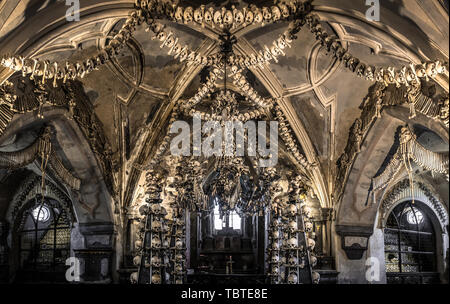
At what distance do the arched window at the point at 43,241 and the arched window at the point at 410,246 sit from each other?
19.6ft

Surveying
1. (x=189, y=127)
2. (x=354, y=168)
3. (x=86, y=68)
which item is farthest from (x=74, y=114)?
(x=354, y=168)

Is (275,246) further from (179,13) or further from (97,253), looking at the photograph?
(179,13)

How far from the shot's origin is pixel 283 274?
6.90m

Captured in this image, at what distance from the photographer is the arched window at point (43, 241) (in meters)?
11.0

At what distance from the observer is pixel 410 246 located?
10.7m

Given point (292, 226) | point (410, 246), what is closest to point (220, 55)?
point (292, 226)

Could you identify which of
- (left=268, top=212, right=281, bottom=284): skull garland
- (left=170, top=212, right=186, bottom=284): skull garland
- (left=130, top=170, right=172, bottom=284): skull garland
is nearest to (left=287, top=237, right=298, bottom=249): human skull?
(left=268, top=212, right=281, bottom=284): skull garland

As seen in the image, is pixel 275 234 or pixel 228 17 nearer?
pixel 228 17

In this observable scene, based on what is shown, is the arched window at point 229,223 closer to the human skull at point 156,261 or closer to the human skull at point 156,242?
the human skull at point 156,242

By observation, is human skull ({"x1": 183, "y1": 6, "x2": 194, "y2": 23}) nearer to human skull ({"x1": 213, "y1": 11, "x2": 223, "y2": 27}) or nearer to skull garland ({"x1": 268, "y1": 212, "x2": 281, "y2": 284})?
human skull ({"x1": 213, "y1": 11, "x2": 223, "y2": 27})

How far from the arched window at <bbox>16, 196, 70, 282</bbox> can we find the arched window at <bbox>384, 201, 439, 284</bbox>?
598 centimetres

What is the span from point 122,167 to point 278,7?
4193mm

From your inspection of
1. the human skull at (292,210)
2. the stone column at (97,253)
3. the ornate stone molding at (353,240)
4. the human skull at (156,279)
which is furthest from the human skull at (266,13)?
the stone column at (97,253)

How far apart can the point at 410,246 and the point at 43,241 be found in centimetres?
697
